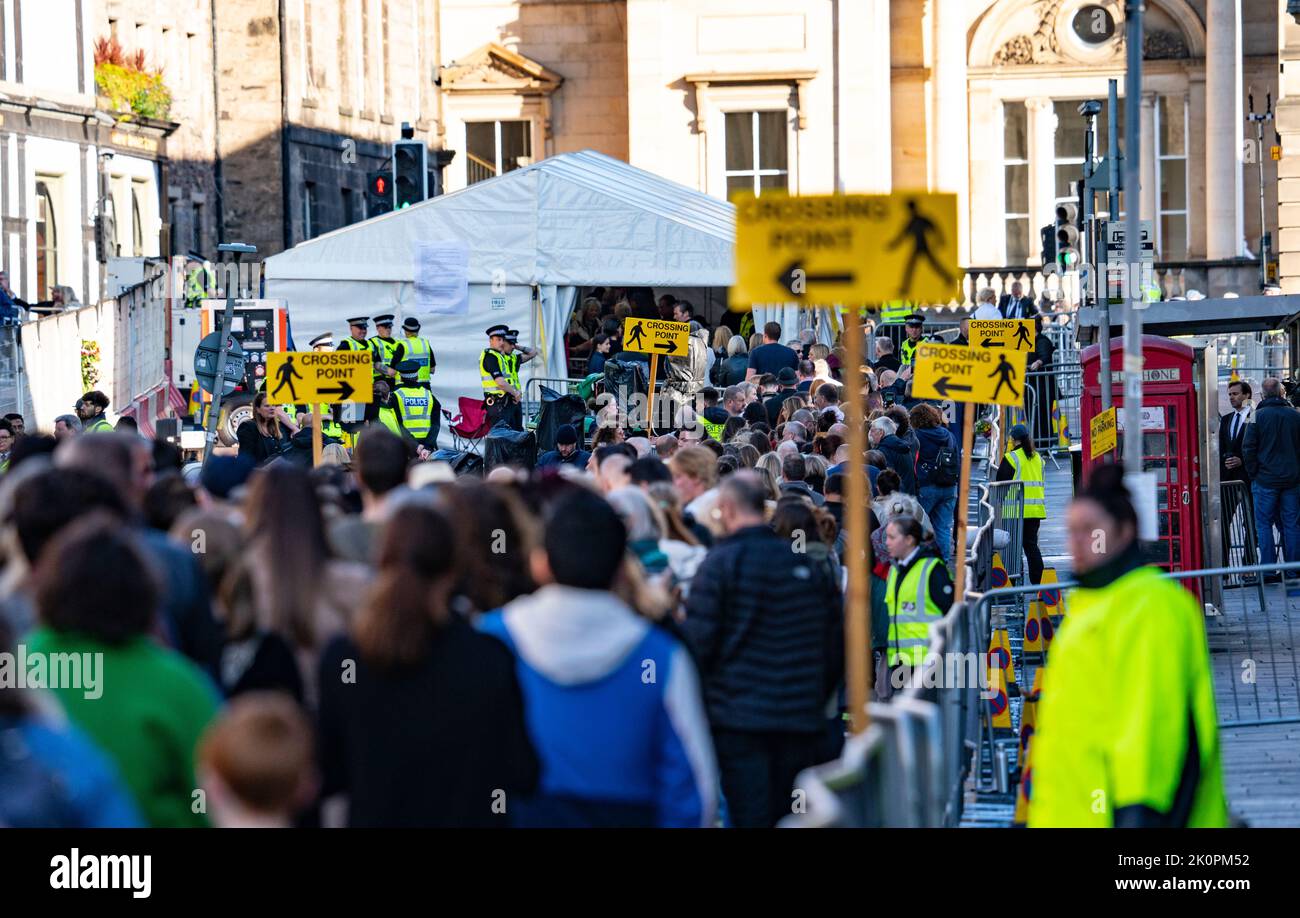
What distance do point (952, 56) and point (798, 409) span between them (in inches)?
1209

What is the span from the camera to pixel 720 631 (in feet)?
26.4

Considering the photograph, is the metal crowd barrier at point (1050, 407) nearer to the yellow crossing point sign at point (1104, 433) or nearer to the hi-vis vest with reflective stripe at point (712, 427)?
the hi-vis vest with reflective stripe at point (712, 427)

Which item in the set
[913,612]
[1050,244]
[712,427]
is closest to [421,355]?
[712,427]

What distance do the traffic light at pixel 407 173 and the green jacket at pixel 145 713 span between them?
69.6 ft

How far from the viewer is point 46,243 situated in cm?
3388

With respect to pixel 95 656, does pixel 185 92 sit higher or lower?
higher

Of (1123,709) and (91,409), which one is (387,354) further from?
(1123,709)

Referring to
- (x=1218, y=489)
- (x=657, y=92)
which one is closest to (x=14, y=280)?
(x=657, y=92)

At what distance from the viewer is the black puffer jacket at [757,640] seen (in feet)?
26.3

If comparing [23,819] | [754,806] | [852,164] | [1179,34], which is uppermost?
[1179,34]

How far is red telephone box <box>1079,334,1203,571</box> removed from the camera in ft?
55.7

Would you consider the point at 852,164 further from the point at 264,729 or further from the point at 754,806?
the point at 264,729

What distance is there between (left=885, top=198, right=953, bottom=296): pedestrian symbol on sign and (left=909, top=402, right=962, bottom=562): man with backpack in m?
10.4

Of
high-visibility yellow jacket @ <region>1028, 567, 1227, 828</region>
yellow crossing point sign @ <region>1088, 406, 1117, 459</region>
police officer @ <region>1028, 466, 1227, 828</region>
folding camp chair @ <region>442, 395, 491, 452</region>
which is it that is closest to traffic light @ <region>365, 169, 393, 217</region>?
folding camp chair @ <region>442, 395, 491, 452</region>
